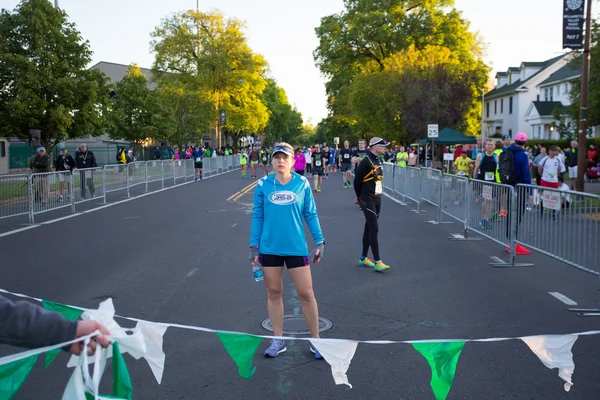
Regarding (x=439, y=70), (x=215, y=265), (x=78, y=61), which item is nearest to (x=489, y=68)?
(x=439, y=70)

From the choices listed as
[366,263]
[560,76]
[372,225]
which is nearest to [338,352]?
[372,225]

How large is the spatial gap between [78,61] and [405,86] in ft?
84.3

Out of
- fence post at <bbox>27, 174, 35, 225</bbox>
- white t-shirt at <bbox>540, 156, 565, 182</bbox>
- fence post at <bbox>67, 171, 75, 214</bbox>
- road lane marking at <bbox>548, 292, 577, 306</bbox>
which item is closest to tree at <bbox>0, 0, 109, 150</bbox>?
fence post at <bbox>67, 171, 75, 214</bbox>

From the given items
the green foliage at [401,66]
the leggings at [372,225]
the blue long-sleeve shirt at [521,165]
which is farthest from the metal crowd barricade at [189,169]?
the leggings at [372,225]

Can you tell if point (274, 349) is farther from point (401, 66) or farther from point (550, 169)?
point (401, 66)

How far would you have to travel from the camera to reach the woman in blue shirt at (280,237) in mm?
5008

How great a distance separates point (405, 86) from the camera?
1737 inches

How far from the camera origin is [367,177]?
8.95m

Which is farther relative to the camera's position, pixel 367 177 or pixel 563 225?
pixel 367 177

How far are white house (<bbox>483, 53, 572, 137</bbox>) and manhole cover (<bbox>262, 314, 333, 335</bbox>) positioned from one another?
2342 inches

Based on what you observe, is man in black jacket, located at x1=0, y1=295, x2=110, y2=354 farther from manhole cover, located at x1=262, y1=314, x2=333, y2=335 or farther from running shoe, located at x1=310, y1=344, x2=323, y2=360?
manhole cover, located at x1=262, y1=314, x2=333, y2=335

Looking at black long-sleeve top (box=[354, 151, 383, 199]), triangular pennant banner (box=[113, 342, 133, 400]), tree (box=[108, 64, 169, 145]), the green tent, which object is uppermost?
tree (box=[108, 64, 169, 145])

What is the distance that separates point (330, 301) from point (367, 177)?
8.34 ft

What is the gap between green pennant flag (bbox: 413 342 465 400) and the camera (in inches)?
139
